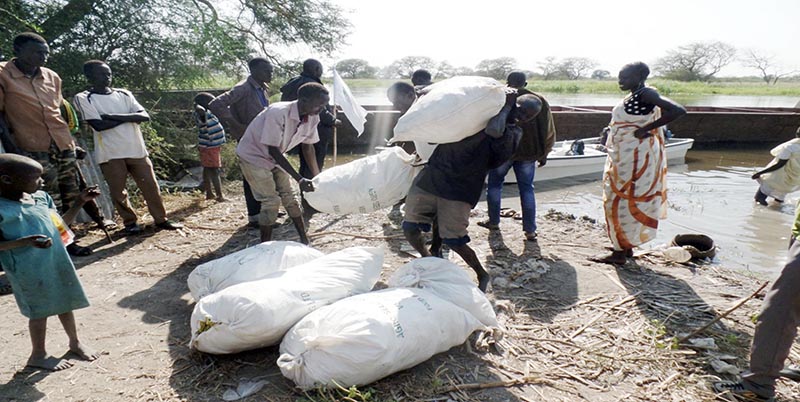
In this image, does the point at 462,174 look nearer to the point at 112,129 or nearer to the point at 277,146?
the point at 277,146

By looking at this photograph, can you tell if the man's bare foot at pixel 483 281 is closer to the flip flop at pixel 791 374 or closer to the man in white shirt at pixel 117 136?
the flip flop at pixel 791 374

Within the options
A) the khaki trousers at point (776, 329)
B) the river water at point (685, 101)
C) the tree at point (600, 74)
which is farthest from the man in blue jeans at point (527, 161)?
the tree at point (600, 74)

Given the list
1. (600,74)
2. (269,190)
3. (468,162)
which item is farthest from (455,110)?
(600,74)

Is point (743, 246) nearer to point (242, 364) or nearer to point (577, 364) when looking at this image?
point (577, 364)

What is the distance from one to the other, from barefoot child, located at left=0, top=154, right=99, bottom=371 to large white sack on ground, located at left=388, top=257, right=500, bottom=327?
170 cm

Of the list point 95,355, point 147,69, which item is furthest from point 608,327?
point 147,69

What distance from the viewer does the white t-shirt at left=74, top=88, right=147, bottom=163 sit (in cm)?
377

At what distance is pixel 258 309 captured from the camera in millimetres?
2045

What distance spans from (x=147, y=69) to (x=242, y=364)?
6.31 meters

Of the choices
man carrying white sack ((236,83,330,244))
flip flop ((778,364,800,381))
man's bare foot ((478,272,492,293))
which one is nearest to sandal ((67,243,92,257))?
man carrying white sack ((236,83,330,244))

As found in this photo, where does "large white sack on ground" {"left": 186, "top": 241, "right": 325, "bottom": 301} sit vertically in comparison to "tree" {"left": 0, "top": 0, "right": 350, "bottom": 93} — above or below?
below

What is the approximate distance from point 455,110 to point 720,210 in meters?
6.59

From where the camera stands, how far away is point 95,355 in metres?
2.33

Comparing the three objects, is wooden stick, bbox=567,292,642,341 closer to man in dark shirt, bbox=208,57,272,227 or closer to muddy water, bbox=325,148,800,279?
muddy water, bbox=325,148,800,279
